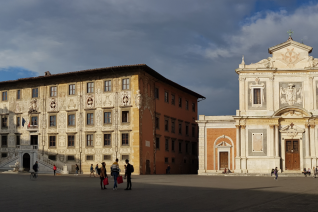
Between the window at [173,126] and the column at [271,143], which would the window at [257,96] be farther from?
the window at [173,126]

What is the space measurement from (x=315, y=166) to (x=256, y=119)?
7.71m

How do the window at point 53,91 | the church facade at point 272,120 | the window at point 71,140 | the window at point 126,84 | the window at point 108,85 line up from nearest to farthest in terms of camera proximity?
the church facade at point 272,120 → the window at point 126,84 → the window at point 108,85 → the window at point 71,140 → the window at point 53,91

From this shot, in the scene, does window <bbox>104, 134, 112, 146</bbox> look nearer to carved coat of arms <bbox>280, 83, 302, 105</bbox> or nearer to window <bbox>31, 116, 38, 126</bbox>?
window <bbox>31, 116, 38, 126</bbox>

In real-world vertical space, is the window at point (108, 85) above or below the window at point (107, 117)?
above

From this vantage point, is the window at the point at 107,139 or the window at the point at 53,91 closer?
the window at the point at 107,139

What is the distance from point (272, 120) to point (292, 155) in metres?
4.31

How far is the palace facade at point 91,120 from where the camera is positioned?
4669cm

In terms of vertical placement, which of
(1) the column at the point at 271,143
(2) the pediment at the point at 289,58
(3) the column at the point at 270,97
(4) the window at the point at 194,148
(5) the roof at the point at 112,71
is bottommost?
(4) the window at the point at 194,148

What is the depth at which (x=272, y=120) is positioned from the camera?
46.4 metres

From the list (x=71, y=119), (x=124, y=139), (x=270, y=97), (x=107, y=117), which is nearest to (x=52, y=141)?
(x=71, y=119)

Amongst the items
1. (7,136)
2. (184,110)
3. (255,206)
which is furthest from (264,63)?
(255,206)

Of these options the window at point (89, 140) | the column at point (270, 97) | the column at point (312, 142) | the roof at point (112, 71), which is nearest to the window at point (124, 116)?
the window at point (89, 140)

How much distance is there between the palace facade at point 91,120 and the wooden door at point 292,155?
14.3 m

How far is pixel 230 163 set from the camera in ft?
156
